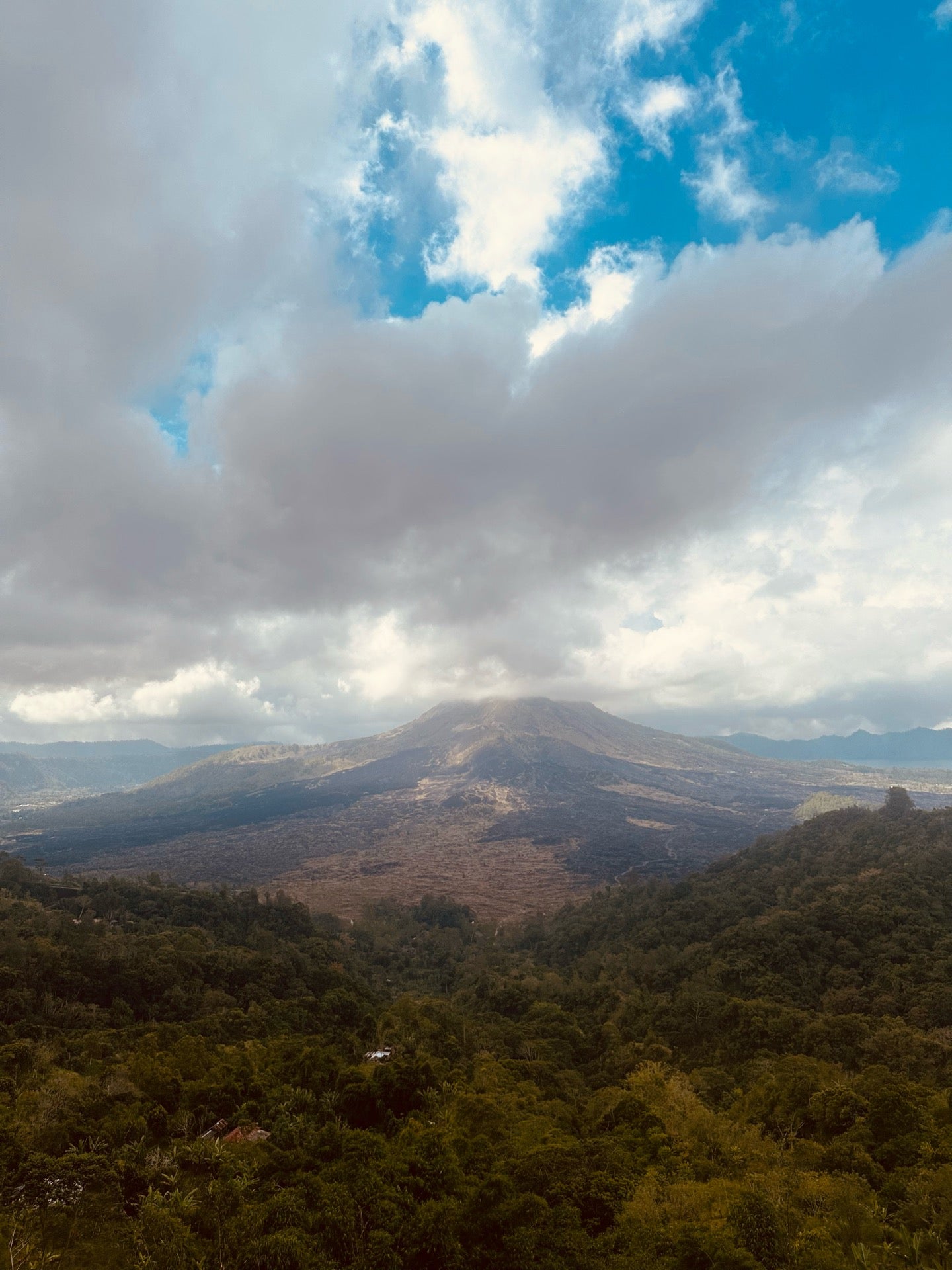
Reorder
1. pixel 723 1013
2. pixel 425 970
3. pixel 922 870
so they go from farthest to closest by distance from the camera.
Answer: pixel 425 970 → pixel 922 870 → pixel 723 1013

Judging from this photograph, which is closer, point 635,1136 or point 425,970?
point 635,1136

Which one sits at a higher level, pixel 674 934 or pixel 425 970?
pixel 674 934

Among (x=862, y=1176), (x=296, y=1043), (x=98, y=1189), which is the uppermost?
(x=98, y=1189)

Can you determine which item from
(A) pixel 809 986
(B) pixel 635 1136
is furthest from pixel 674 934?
(B) pixel 635 1136

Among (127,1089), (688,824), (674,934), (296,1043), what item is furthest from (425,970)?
(688,824)

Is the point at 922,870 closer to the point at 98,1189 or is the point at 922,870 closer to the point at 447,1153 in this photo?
the point at 447,1153

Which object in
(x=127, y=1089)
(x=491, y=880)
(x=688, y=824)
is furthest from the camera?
(x=688, y=824)

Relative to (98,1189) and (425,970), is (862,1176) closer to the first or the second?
(98,1189)
